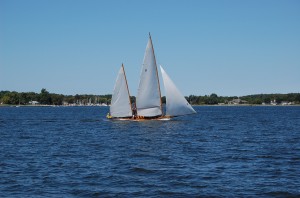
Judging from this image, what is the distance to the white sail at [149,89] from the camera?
8619 centimetres

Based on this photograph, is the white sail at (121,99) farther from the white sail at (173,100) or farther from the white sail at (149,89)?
the white sail at (173,100)

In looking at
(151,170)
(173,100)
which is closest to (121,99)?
(173,100)

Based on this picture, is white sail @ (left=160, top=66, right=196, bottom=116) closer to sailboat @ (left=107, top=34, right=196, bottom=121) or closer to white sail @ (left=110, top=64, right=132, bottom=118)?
sailboat @ (left=107, top=34, right=196, bottom=121)

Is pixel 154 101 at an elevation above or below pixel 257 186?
above

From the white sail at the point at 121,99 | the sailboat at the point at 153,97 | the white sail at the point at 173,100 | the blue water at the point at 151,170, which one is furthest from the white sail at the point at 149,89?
the blue water at the point at 151,170

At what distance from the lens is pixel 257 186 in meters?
28.1

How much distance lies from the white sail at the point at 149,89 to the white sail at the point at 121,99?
208 inches

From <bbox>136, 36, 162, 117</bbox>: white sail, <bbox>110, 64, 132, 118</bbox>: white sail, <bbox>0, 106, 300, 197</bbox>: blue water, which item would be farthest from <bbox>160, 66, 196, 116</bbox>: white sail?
<bbox>0, 106, 300, 197</bbox>: blue water

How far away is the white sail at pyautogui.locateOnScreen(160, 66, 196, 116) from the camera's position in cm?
8506

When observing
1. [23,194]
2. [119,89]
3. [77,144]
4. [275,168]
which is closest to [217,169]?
[275,168]

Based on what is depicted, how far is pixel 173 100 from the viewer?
8588 centimetres

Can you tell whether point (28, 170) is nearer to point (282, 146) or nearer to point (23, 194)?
point (23, 194)

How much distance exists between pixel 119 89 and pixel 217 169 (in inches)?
2338

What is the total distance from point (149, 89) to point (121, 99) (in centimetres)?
820
